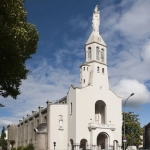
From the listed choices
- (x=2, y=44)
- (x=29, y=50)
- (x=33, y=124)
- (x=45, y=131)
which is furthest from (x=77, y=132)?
(x=2, y=44)

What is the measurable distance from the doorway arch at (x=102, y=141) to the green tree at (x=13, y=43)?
43329 millimetres

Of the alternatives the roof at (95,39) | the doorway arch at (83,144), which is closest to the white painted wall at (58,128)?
the doorway arch at (83,144)

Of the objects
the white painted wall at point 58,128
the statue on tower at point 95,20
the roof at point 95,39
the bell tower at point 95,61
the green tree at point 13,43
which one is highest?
the statue on tower at point 95,20

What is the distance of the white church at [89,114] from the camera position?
56406 mm

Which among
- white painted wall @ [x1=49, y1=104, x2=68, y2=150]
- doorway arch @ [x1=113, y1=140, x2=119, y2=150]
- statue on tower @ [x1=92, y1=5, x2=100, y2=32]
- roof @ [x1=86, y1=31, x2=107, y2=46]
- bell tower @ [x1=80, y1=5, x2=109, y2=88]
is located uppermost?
statue on tower @ [x1=92, y1=5, x2=100, y2=32]

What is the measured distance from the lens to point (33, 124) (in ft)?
254

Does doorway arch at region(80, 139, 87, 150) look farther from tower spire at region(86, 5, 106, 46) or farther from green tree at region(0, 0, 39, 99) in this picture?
green tree at region(0, 0, 39, 99)

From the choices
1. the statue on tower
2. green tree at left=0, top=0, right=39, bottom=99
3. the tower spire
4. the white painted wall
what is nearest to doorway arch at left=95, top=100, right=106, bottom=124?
the white painted wall

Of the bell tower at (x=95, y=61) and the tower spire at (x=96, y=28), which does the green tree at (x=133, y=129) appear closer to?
the bell tower at (x=95, y=61)

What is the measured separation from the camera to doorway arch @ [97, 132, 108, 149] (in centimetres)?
5884

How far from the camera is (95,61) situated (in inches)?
2434

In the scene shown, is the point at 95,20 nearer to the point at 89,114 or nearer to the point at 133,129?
the point at 89,114

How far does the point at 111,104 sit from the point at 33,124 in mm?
26011

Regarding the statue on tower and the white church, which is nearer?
the white church
